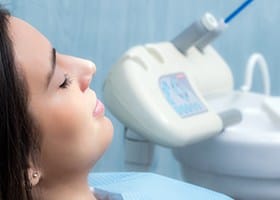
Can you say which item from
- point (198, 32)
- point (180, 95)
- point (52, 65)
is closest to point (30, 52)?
point (52, 65)

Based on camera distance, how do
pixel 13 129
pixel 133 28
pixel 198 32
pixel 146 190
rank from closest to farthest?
1. pixel 13 129
2. pixel 146 190
3. pixel 198 32
4. pixel 133 28

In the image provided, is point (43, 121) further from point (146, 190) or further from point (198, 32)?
point (198, 32)

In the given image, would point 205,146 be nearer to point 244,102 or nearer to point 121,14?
point 244,102

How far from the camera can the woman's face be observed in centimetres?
→ 64

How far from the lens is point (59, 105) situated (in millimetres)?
658

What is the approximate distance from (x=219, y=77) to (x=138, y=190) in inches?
17.4

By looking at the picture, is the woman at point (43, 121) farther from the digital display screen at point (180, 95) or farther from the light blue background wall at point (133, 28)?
the light blue background wall at point (133, 28)

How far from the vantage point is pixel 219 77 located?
1.17 meters

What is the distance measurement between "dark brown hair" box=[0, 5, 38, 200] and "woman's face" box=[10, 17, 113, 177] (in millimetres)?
14

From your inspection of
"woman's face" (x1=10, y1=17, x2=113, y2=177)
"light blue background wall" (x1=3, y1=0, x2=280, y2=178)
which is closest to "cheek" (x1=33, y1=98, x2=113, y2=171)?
"woman's face" (x1=10, y1=17, x2=113, y2=177)

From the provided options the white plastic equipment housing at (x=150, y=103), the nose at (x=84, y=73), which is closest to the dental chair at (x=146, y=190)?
the white plastic equipment housing at (x=150, y=103)

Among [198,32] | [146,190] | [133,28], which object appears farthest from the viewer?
[133,28]

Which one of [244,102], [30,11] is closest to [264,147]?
[244,102]

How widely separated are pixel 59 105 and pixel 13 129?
0.07 m
